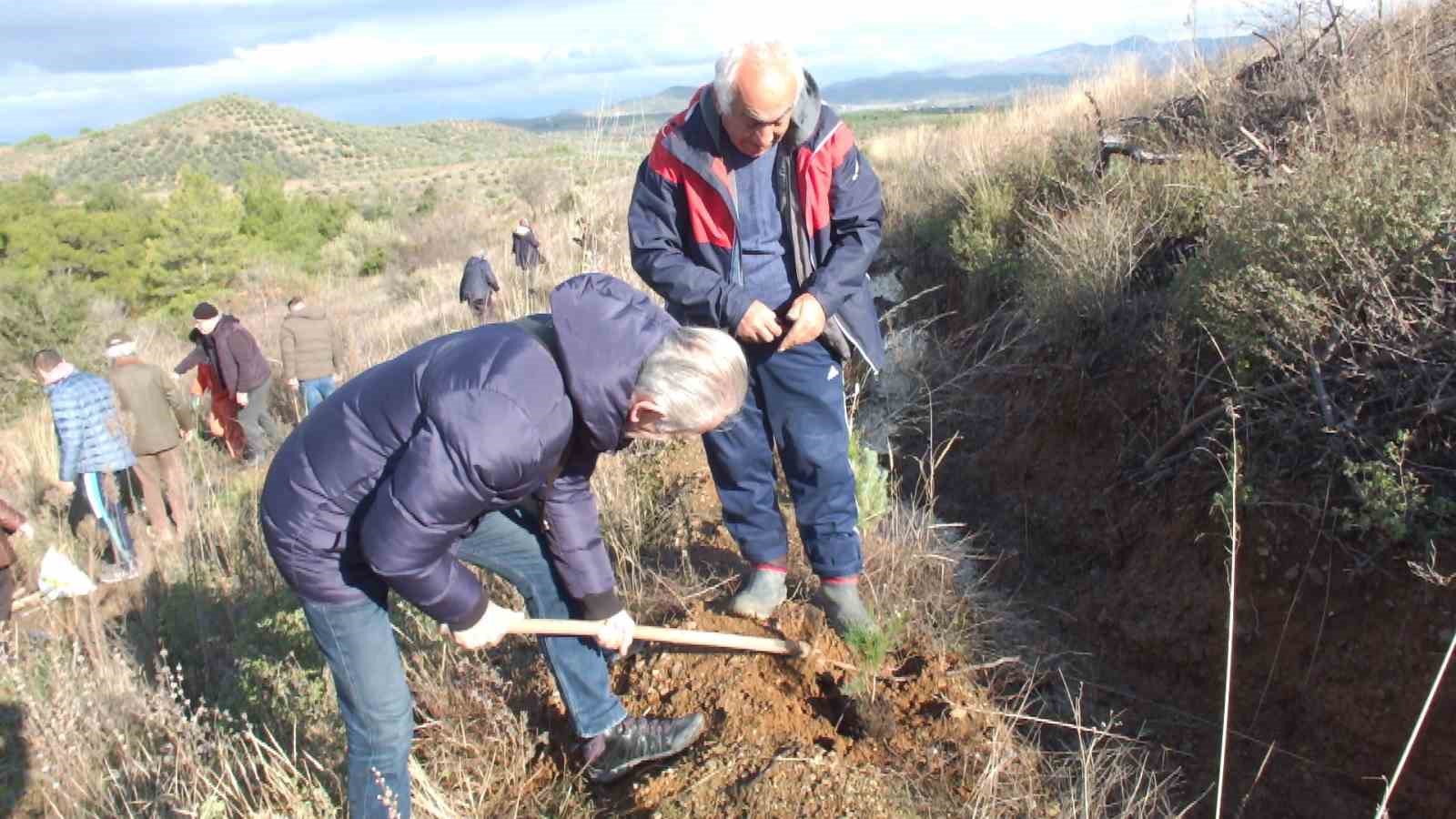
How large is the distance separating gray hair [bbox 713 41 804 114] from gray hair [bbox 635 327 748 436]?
1090 millimetres

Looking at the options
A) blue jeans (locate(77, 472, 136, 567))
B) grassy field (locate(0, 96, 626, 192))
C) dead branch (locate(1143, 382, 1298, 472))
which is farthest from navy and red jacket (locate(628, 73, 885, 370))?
grassy field (locate(0, 96, 626, 192))

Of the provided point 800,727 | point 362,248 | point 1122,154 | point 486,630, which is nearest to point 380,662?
point 486,630

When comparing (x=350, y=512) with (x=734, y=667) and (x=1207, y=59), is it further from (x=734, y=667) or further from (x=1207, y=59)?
(x=1207, y=59)

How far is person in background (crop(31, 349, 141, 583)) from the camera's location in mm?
5938

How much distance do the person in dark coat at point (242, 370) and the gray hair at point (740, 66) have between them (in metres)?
7.03

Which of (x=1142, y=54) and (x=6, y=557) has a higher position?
(x=1142, y=54)

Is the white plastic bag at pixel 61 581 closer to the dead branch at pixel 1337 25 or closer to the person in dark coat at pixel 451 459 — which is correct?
the person in dark coat at pixel 451 459

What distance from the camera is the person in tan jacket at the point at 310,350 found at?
8.45 meters

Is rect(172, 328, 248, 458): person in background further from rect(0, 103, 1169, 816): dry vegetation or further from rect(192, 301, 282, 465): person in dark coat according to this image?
rect(0, 103, 1169, 816): dry vegetation

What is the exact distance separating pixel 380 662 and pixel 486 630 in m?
0.28

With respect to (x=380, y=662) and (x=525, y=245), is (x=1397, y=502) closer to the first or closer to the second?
(x=380, y=662)

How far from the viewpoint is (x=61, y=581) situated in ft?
15.1

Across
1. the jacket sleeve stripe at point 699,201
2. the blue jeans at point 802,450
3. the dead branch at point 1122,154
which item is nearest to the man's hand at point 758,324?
the blue jeans at point 802,450

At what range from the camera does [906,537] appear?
140 inches
